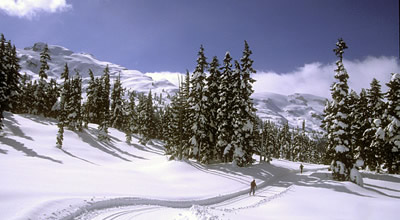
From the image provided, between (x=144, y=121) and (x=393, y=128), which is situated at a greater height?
(x=393, y=128)

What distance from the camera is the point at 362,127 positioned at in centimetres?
3650

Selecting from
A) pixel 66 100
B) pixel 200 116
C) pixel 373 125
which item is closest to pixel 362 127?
pixel 373 125

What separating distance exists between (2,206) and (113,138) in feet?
151

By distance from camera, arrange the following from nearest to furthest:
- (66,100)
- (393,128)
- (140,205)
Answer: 1. (140,205)
2. (393,128)
3. (66,100)

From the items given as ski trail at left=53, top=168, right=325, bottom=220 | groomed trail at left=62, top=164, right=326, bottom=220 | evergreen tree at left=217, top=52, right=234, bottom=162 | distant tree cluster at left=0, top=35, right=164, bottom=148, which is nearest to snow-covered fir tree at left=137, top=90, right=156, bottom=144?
distant tree cluster at left=0, top=35, right=164, bottom=148

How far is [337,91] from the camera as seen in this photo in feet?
94.3

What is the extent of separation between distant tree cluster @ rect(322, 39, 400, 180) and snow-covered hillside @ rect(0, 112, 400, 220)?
2.78 meters

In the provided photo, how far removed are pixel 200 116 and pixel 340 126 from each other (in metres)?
17.3

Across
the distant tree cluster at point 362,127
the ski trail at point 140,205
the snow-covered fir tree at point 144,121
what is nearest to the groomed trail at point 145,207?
the ski trail at point 140,205

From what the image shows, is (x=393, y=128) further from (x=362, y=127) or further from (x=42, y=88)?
(x=42, y=88)

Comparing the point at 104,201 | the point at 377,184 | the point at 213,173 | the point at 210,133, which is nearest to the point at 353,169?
the point at 377,184

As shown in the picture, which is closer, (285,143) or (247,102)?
(247,102)

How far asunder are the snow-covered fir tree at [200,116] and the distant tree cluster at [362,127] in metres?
15.6

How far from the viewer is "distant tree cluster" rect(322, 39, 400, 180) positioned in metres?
27.5
